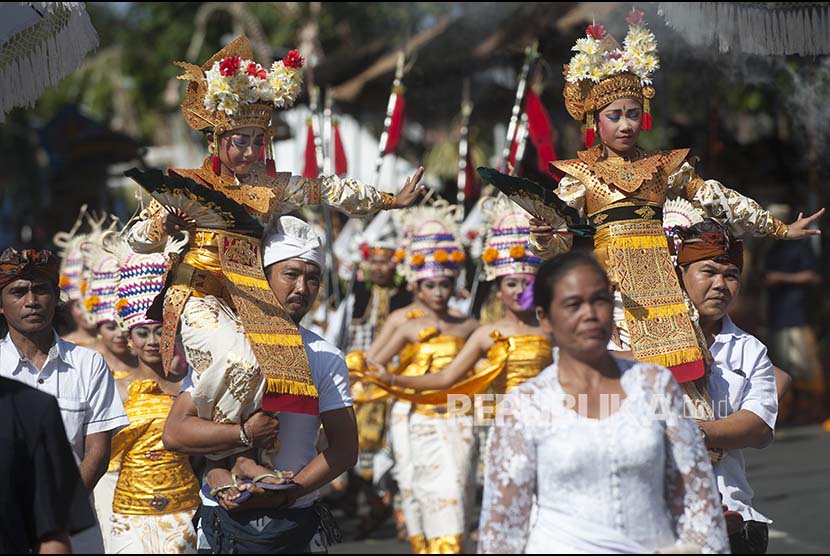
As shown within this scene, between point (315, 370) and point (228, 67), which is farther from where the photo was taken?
point (228, 67)

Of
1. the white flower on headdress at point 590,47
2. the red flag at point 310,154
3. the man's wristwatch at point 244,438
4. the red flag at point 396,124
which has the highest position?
the red flag at point 396,124

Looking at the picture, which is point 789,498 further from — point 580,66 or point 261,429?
point 261,429

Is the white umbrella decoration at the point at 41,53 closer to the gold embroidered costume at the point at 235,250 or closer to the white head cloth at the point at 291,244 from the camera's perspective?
the gold embroidered costume at the point at 235,250

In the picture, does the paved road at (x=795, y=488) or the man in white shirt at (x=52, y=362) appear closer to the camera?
the man in white shirt at (x=52, y=362)

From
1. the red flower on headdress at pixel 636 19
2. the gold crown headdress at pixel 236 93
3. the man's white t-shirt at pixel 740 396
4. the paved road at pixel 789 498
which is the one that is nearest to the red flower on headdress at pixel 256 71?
the gold crown headdress at pixel 236 93

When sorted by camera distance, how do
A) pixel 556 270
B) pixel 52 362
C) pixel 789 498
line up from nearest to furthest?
pixel 556 270
pixel 52 362
pixel 789 498

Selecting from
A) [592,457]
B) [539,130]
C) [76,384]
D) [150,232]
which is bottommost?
[592,457]

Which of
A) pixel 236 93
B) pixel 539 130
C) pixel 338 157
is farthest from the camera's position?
pixel 338 157

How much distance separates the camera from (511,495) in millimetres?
3723

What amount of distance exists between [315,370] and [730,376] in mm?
1749

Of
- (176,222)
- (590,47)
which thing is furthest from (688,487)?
(590,47)

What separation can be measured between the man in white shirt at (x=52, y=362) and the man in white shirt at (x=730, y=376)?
8.07 ft

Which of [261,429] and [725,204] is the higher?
[725,204]

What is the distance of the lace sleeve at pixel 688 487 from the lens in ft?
12.2
